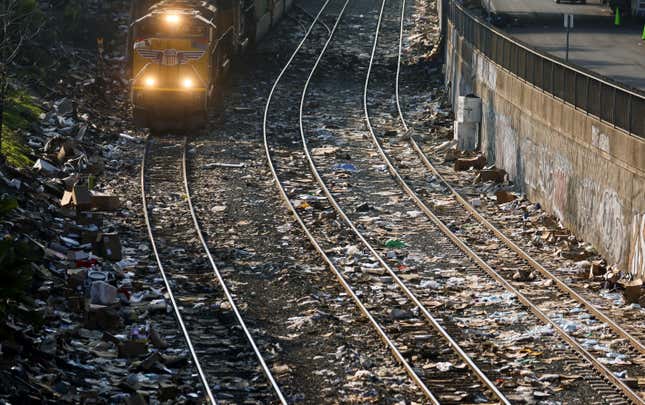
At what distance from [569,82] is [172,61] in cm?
1240

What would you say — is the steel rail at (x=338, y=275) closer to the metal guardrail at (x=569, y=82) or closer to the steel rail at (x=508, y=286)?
the steel rail at (x=508, y=286)

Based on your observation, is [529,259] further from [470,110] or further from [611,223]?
[470,110]

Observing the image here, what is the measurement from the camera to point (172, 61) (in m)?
31.7

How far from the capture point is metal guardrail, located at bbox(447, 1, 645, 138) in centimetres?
2028

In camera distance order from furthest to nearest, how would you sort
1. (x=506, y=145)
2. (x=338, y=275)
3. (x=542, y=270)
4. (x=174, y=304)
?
1. (x=506, y=145)
2. (x=542, y=270)
3. (x=338, y=275)
4. (x=174, y=304)

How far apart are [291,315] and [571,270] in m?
5.67

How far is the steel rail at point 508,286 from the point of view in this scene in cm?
1517

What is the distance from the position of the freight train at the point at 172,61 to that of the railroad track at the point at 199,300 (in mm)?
3518

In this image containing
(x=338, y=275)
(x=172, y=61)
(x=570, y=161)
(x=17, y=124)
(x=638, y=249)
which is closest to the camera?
(x=638, y=249)

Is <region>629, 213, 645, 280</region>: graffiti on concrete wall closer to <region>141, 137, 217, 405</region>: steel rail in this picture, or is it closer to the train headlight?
<region>141, 137, 217, 405</region>: steel rail

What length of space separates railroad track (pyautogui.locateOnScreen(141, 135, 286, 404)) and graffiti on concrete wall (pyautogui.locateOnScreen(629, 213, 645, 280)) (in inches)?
268

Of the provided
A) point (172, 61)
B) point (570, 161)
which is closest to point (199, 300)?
point (570, 161)

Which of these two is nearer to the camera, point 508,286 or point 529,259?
point 508,286

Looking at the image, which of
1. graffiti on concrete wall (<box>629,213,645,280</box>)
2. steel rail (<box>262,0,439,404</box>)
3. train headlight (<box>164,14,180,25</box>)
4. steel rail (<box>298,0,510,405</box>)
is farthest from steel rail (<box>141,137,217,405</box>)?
graffiti on concrete wall (<box>629,213,645,280</box>)
